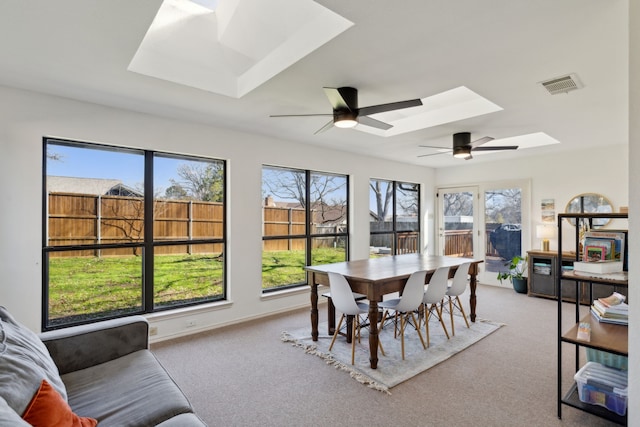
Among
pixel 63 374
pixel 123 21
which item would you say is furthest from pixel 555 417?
pixel 123 21

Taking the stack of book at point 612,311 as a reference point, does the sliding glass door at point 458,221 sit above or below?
above

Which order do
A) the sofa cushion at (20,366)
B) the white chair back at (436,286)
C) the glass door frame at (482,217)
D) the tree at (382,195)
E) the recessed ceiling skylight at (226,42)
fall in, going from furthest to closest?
the tree at (382,195), the glass door frame at (482,217), the white chair back at (436,286), the recessed ceiling skylight at (226,42), the sofa cushion at (20,366)

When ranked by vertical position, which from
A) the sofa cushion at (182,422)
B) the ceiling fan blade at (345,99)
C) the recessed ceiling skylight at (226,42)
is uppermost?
the recessed ceiling skylight at (226,42)

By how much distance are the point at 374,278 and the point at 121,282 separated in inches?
104

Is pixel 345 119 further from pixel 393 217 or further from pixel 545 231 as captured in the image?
pixel 545 231

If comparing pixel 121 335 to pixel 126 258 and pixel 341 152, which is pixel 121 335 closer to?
pixel 126 258

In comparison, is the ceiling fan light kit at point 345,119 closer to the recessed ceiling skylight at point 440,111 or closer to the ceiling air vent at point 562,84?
the recessed ceiling skylight at point 440,111

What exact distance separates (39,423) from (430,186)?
6.99 meters

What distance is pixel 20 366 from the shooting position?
138cm

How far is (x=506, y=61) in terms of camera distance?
7.68 feet

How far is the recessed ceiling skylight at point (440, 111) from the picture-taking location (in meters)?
3.49

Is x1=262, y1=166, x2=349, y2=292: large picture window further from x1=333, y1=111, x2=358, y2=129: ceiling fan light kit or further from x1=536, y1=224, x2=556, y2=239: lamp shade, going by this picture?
x1=536, y1=224, x2=556, y2=239: lamp shade

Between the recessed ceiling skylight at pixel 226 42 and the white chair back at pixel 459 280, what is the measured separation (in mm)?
2810

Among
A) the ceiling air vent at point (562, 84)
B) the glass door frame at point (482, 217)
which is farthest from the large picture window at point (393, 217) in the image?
the ceiling air vent at point (562, 84)
